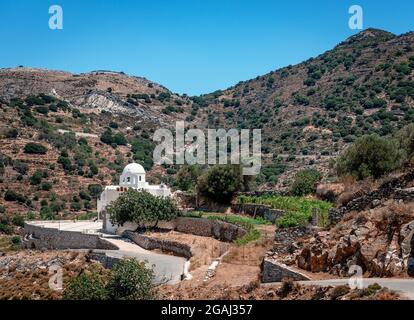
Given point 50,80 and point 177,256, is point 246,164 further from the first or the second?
point 50,80

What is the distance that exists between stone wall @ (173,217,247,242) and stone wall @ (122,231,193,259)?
2545 mm

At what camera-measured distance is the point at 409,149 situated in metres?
30.1

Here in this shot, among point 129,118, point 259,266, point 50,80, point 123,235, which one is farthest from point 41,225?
point 50,80

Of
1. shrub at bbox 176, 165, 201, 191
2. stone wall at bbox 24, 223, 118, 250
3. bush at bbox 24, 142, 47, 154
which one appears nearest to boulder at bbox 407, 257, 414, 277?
stone wall at bbox 24, 223, 118, 250

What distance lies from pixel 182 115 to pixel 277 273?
341 feet

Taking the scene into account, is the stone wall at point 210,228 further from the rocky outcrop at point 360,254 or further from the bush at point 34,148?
the bush at point 34,148

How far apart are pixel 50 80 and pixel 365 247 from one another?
122 meters

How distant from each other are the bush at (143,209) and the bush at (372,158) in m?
14.1

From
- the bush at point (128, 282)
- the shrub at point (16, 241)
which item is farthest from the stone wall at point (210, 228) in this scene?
the shrub at point (16, 241)

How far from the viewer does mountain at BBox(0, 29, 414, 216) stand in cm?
7644

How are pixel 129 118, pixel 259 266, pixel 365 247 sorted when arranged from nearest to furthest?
1. pixel 365 247
2. pixel 259 266
3. pixel 129 118

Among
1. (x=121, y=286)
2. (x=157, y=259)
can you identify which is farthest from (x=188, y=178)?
(x=121, y=286)

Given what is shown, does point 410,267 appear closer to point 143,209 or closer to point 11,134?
point 143,209

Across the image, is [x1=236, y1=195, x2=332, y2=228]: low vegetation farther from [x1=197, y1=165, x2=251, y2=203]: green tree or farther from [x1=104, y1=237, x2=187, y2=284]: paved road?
[x1=104, y1=237, x2=187, y2=284]: paved road
